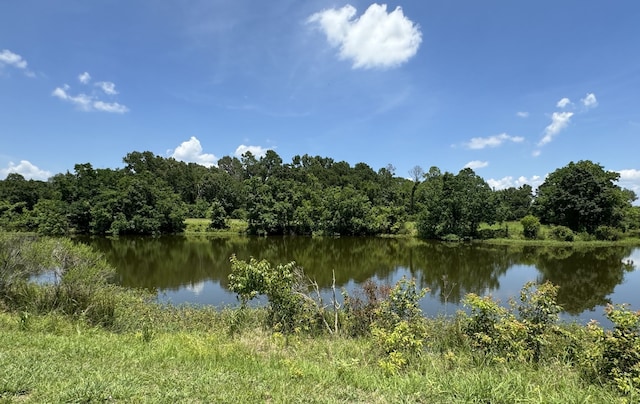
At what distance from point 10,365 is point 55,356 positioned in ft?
2.26

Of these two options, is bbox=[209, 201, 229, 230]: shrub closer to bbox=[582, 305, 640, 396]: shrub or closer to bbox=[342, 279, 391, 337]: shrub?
bbox=[342, 279, 391, 337]: shrub

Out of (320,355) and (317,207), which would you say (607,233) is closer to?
(317,207)

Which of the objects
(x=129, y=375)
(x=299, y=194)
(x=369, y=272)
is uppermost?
(x=299, y=194)

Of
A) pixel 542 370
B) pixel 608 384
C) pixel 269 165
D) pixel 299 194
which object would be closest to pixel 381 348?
pixel 542 370

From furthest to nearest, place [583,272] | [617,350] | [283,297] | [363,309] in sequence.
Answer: [583,272] → [363,309] → [283,297] → [617,350]

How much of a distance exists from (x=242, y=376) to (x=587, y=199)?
166 ft

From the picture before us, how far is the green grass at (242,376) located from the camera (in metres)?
3.89

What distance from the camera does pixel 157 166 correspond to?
8062 cm

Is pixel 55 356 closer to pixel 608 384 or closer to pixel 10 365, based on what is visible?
pixel 10 365

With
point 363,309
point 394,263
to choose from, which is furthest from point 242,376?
point 394,263

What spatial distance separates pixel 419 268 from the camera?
84.3 feet

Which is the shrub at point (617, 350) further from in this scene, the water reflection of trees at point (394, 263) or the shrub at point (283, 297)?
the water reflection of trees at point (394, 263)

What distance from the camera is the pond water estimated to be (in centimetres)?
1736

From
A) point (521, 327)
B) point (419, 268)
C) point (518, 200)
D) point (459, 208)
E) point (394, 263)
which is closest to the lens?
point (521, 327)
